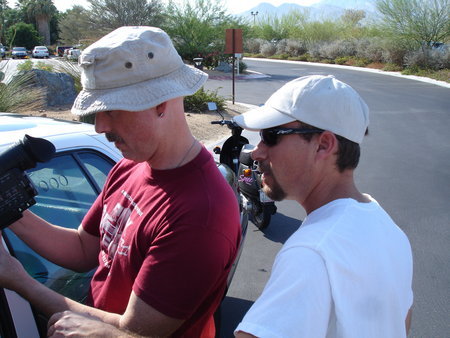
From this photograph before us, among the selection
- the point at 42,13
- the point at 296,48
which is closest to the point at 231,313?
the point at 296,48

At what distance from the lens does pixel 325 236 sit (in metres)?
1.18

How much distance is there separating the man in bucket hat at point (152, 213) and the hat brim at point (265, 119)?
0.22 meters

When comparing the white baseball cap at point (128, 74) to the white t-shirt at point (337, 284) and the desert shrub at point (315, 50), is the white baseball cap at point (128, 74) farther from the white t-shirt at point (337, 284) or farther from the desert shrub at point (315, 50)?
the desert shrub at point (315, 50)

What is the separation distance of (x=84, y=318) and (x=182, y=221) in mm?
430

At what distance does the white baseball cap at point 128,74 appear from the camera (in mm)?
1549

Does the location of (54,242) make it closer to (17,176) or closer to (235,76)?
(17,176)

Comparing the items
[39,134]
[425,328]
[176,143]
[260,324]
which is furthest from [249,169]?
[260,324]

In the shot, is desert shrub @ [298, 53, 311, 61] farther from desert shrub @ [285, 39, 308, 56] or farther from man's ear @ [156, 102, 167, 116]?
man's ear @ [156, 102, 167, 116]

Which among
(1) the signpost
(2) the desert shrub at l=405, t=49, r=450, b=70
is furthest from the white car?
(2) the desert shrub at l=405, t=49, r=450, b=70

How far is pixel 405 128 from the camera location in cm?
1187

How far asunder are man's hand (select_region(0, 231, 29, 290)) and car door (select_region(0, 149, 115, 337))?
73 mm

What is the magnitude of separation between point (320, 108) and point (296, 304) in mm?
629

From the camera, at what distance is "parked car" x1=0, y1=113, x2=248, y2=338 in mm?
1853

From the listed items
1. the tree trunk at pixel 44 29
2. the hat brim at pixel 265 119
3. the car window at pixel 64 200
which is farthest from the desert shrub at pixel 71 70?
the tree trunk at pixel 44 29
